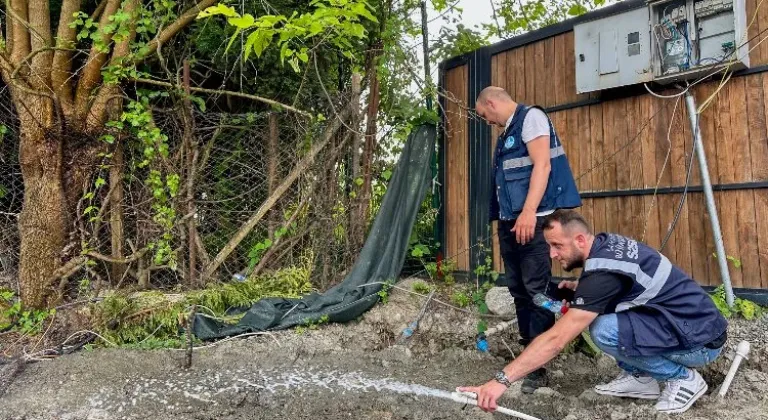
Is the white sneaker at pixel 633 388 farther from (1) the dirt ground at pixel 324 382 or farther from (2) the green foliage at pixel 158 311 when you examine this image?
Answer: (2) the green foliage at pixel 158 311

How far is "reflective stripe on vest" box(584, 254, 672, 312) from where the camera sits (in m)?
2.36

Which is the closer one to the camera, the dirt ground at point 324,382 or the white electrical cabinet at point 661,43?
the dirt ground at point 324,382

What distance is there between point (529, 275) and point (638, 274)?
0.76 meters

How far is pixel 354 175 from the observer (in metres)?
4.90

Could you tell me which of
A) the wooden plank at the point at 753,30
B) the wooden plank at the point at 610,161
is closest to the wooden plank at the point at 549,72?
the wooden plank at the point at 610,161

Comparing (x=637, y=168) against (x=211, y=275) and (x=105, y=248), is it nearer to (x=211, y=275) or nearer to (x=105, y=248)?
(x=211, y=275)

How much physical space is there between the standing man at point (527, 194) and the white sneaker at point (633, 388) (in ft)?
1.27

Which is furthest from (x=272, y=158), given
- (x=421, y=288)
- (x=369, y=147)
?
(x=421, y=288)

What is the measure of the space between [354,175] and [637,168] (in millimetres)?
2268

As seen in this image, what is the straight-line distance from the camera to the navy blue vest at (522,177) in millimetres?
3119

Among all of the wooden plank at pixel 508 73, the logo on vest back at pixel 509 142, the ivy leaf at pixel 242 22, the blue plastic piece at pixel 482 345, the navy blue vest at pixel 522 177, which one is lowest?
the blue plastic piece at pixel 482 345

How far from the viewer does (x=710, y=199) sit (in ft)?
11.7

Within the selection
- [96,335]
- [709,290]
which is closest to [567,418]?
[709,290]

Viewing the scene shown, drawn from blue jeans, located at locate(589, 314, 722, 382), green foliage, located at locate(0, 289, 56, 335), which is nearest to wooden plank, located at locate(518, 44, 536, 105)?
blue jeans, located at locate(589, 314, 722, 382)
